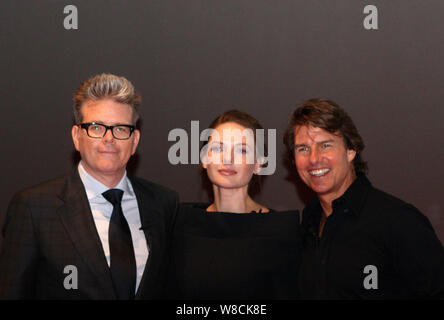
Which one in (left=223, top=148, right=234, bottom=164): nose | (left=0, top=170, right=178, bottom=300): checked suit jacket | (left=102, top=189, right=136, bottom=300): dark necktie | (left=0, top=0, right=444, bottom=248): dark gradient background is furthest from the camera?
(left=0, top=0, right=444, bottom=248): dark gradient background

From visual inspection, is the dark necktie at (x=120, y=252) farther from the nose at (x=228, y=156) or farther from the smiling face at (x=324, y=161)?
the smiling face at (x=324, y=161)

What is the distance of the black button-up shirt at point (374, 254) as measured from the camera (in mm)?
2074

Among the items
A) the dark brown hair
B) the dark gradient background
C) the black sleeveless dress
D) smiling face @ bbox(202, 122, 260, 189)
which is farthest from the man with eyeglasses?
the dark gradient background

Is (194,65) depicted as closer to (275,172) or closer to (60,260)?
(275,172)

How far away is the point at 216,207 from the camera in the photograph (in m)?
2.54

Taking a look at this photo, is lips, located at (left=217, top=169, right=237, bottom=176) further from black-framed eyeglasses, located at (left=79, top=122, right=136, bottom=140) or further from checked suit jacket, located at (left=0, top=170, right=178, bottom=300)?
checked suit jacket, located at (left=0, top=170, right=178, bottom=300)

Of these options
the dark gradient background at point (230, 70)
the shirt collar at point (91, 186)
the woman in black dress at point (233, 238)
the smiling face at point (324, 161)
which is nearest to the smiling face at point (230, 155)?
the woman in black dress at point (233, 238)

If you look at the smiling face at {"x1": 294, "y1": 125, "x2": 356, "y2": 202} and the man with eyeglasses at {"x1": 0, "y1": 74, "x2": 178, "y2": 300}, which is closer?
the man with eyeglasses at {"x1": 0, "y1": 74, "x2": 178, "y2": 300}

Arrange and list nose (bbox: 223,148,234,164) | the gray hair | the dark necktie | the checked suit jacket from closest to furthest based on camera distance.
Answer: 1. the checked suit jacket
2. the dark necktie
3. the gray hair
4. nose (bbox: 223,148,234,164)

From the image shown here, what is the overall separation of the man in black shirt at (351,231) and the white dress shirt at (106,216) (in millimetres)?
921

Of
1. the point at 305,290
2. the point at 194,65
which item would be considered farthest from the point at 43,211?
the point at 194,65

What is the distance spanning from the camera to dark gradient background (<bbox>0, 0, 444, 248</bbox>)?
3.60 meters

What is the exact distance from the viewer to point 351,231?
2230 mm

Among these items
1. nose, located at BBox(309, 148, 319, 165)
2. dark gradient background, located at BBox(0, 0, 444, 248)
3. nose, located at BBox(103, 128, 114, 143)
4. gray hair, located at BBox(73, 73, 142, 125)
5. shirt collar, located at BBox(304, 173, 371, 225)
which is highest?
dark gradient background, located at BBox(0, 0, 444, 248)
